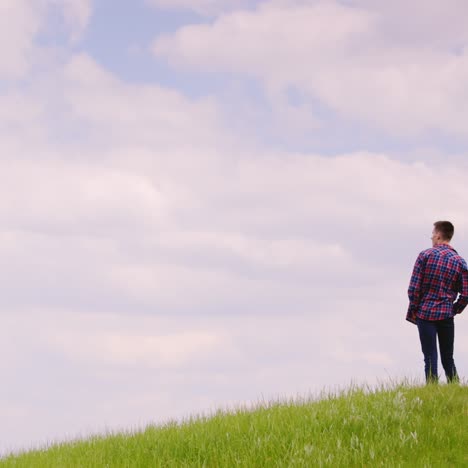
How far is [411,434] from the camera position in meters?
8.82

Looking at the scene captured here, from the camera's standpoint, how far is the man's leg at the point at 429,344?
1308cm

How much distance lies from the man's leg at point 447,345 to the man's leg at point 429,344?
18 cm

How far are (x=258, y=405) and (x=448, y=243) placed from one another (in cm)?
484

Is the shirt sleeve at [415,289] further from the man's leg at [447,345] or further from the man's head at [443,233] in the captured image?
the man's head at [443,233]

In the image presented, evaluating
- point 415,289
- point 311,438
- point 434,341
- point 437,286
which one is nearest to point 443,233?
point 437,286

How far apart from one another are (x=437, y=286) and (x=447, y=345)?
108 cm

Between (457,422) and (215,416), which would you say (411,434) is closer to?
(457,422)

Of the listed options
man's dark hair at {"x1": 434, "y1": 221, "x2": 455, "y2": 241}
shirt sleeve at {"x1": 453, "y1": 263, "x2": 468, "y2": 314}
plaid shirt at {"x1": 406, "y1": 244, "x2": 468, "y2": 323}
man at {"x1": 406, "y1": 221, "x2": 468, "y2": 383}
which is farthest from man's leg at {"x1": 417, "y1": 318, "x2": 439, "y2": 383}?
man's dark hair at {"x1": 434, "y1": 221, "x2": 455, "y2": 241}

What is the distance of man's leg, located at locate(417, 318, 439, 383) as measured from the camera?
1308cm

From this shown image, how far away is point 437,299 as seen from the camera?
43.2 ft

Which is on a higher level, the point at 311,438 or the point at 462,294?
the point at 462,294

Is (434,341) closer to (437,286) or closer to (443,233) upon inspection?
(437,286)

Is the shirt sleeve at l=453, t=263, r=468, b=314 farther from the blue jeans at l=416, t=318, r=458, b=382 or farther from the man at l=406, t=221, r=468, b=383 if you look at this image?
the blue jeans at l=416, t=318, r=458, b=382

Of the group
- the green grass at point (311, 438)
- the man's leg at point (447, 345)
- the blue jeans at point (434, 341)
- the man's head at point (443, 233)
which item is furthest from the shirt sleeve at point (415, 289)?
the green grass at point (311, 438)
